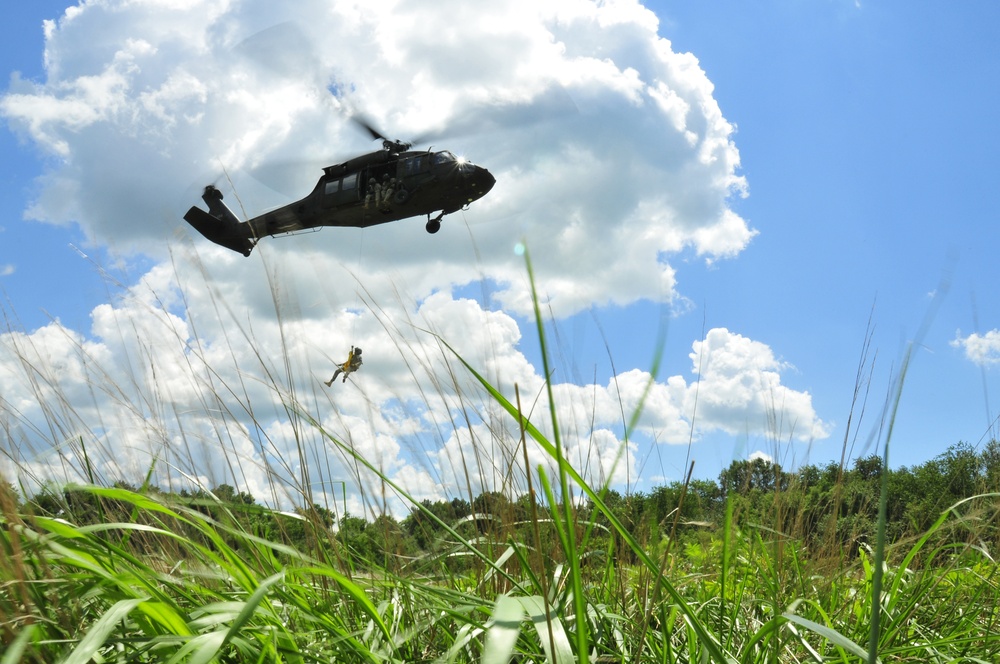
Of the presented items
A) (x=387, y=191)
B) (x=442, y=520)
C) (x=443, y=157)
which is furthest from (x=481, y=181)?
(x=442, y=520)

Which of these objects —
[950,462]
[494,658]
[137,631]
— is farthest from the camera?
[950,462]

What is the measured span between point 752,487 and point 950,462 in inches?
313

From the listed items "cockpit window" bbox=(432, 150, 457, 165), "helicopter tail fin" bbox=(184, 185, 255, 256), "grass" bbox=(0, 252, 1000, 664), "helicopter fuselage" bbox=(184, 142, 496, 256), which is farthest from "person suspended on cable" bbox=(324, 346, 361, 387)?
"helicopter tail fin" bbox=(184, 185, 255, 256)

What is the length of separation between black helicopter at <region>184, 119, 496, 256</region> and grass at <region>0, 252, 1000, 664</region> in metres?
9.29

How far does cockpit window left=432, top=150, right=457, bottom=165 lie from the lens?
37.6 feet

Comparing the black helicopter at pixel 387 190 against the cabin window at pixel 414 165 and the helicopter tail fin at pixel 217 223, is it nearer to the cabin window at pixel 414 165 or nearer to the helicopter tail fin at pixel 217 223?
the cabin window at pixel 414 165

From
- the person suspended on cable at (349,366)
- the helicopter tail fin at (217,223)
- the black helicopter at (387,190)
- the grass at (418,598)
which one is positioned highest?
the helicopter tail fin at (217,223)

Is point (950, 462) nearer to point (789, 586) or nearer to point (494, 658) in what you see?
point (789, 586)

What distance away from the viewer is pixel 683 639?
65.6 inches

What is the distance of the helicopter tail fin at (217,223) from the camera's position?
1659 cm

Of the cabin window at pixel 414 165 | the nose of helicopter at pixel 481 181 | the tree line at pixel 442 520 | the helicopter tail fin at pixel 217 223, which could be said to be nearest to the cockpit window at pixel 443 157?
the cabin window at pixel 414 165

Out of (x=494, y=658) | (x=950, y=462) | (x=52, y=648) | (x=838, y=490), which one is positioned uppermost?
(x=950, y=462)

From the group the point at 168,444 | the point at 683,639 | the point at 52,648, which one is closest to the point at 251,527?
the point at 168,444

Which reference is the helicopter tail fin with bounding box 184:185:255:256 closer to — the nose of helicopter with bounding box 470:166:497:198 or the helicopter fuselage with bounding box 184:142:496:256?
the helicopter fuselage with bounding box 184:142:496:256
